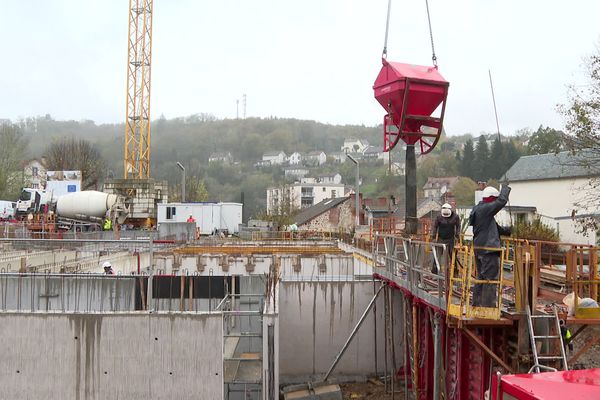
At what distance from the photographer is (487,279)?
23.1ft

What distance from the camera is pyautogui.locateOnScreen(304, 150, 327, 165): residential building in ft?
461

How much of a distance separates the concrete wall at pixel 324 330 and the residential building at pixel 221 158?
9298 centimetres

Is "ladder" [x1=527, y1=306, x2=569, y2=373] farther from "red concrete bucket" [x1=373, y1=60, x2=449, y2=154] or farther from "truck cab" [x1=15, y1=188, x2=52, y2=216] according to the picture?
"truck cab" [x1=15, y1=188, x2=52, y2=216]

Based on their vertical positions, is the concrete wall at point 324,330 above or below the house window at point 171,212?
below

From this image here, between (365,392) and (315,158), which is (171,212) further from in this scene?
(315,158)

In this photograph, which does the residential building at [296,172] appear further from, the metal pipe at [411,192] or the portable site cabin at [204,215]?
the metal pipe at [411,192]

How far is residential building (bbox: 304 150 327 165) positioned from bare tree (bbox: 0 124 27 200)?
92202 mm

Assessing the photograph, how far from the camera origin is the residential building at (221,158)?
10631 centimetres

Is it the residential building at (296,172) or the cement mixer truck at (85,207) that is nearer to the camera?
the cement mixer truck at (85,207)

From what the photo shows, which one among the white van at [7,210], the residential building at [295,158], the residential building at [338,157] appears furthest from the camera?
the residential building at [295,158]

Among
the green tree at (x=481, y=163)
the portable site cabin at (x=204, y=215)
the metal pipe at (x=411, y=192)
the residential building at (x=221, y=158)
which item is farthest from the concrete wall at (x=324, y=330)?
the residential building at (x=221, y=158)

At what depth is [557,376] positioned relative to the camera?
4598mm

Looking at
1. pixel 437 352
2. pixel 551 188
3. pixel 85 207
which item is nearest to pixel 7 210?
pixel 85 207

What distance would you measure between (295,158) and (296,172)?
12.4 metres
